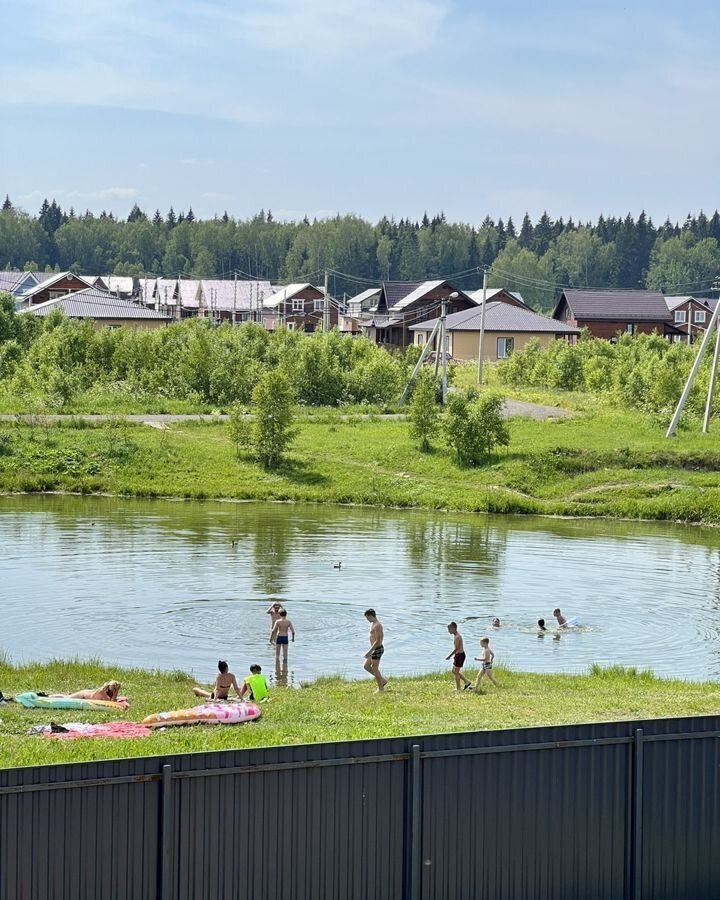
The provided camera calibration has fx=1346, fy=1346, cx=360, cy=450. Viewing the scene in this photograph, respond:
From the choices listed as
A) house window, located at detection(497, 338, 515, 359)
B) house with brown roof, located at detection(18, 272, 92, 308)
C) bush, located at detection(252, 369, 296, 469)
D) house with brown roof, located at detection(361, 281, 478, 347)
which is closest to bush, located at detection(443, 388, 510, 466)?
bush, located at detection(252, 369, 296, 469)

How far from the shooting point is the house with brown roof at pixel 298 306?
143 meters

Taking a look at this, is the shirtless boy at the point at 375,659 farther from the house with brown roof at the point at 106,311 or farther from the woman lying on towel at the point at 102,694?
the house with brown roof at the point at 106,311

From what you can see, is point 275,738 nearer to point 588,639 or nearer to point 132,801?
point 132,801

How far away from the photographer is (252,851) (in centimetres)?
1291

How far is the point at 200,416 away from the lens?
6850 cm

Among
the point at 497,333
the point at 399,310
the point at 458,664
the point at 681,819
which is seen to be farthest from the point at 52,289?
the point at 681,819

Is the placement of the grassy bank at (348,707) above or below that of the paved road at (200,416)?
below

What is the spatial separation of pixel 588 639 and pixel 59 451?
32868mm

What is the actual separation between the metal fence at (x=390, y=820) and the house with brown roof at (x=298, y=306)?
128145 millimetres

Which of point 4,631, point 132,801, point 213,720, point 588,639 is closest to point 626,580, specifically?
point 588,639

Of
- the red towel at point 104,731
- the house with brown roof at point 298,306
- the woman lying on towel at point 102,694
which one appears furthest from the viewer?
the house with brown roof at point 298,306

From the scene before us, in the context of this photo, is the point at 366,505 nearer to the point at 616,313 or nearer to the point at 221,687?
the point at 221,687

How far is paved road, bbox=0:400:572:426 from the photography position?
6284 centimetres

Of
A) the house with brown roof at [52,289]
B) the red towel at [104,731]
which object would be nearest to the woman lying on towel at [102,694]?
the red towel at [104,731]
